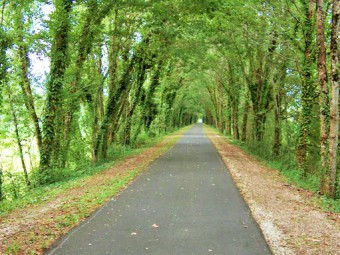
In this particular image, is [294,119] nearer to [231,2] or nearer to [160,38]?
[231,2]

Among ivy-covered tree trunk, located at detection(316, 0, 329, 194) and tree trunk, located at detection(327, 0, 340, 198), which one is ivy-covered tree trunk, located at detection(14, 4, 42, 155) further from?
tree trunk, located at detection(327, 0, 340, 198)

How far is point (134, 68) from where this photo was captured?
2122 cm

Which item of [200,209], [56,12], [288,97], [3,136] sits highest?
[56,12]

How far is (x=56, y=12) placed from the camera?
12.1 m

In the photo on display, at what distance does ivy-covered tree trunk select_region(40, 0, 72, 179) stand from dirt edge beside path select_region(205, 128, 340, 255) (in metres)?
6.73

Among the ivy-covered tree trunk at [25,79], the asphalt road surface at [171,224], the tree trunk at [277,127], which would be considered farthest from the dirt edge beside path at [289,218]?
the ivy-covered tree trunk at [25,79]

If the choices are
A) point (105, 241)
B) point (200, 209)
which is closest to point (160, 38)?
point (200, 209)

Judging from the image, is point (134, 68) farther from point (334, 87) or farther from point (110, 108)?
point (334, 87)

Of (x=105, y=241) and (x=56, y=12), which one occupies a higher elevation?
(x=56, y=12)

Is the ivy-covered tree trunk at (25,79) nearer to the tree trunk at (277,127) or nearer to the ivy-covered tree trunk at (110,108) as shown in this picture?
the ivy-covered tree trunk at (110,108)

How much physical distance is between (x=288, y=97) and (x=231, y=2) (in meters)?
6.70

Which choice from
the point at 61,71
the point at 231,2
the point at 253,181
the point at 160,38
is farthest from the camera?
the point at 160,38

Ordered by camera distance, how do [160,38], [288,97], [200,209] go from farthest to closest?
[160,38] < [288,97] < [200,209]

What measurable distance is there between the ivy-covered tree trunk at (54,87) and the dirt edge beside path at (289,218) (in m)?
6.73
